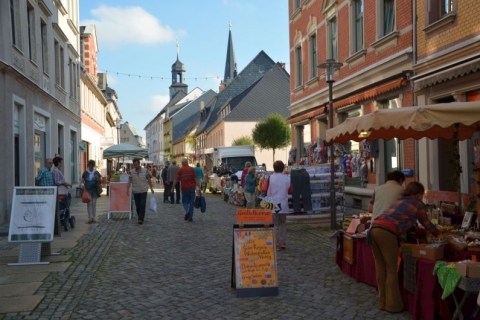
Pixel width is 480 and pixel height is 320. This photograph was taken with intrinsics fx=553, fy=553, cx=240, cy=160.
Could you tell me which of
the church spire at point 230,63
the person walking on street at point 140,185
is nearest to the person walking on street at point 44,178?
the person walking on street at point 140,185

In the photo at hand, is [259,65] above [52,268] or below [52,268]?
above

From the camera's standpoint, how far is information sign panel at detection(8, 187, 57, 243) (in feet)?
28.9

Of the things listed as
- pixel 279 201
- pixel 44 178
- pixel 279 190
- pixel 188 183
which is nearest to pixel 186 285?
pixel 279 201

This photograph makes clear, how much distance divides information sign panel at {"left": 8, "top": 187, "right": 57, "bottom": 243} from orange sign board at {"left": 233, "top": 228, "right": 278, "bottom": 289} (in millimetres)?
A: 3787

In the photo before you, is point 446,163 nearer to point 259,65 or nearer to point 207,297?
point 207,297

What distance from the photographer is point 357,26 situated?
17797 millimetres

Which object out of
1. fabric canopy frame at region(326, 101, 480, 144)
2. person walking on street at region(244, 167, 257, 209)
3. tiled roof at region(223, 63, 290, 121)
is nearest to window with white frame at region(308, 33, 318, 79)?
person walking on street at region(244, 167, 257, 209)

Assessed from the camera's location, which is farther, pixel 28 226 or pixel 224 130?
pixel 224 130

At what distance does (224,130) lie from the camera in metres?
50.8

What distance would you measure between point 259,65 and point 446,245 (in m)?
56.0

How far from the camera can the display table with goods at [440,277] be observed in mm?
4984

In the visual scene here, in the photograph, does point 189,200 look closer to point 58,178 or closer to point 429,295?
point 58,178

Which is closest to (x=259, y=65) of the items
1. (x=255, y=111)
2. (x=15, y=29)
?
(x=255, y=111)

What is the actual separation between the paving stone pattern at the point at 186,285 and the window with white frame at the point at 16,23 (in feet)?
22.5
